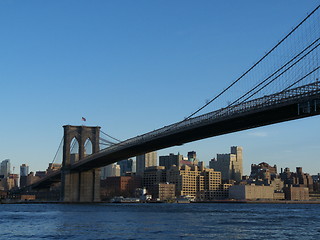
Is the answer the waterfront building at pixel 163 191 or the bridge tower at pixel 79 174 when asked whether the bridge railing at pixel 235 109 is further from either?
the waterfront building at pixel 163 191

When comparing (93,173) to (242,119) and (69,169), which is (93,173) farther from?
(242,119)

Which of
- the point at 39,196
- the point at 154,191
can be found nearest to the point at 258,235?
the point at 154,191

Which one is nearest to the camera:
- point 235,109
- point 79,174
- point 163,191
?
point 235,109

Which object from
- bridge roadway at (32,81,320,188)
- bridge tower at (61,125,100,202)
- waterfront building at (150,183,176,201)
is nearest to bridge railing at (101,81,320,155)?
bridge roadway at (32,81,320,188)

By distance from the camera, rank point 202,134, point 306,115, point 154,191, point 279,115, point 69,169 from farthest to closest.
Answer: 1. point 154,191
2. point 69,169
3. point 202,134
4. point 279,115
5. point 306,115

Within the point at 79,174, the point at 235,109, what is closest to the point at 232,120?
the point at 235,109

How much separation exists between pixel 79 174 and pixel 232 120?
51.6m

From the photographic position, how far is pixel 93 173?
99.0m

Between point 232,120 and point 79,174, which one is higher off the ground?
point 232,120

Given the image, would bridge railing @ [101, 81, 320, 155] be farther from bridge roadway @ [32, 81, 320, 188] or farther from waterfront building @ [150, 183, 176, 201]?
waterfront building @ [150, 183, 176, 201]

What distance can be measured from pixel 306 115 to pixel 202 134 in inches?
694

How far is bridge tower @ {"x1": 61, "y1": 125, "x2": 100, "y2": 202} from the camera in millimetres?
95688

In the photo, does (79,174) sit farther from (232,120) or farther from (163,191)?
(163,191)

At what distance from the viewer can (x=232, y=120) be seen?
51.7 metres
